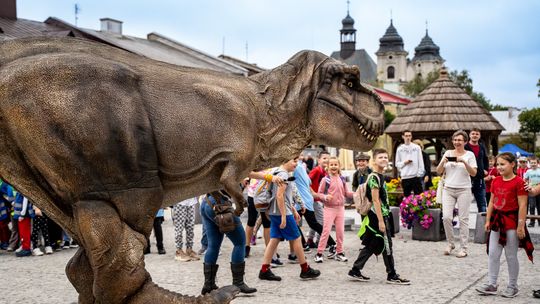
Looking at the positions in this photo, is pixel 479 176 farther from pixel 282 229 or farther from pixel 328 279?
pixel 282 229

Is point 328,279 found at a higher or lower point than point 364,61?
lower

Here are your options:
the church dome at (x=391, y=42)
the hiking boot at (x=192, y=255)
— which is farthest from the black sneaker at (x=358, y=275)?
the church dome at (x=391, y=42)

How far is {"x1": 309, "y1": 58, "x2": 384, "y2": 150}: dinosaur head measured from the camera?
2.90 metres

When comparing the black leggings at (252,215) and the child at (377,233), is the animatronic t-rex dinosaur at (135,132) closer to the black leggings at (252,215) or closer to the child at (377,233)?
the child at (377,233)

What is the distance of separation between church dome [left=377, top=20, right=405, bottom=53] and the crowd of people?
103m

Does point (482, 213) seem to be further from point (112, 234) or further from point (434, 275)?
point (112, 234)

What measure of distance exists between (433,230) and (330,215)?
8.73 feet

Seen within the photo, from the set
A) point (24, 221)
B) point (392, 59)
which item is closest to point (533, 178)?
point (24, 221)

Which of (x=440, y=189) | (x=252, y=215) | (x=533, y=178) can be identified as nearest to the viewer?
(x=252, y=215)

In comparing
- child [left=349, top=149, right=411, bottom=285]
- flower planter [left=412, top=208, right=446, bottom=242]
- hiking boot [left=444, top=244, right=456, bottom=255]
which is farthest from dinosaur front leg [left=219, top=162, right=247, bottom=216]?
flower planter [left=412, top=208, right=446, bottom=242]

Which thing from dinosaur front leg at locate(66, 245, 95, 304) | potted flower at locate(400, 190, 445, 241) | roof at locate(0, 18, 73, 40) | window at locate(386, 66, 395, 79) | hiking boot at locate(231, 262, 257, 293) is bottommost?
hiking boot at locate(231, 262, 257, 293)

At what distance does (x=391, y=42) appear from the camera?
11519cm

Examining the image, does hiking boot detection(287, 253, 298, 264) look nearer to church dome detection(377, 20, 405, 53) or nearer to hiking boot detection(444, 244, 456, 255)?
hiking boot detection(444, 244, 456, 255)

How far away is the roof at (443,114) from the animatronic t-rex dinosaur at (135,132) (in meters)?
14.1
